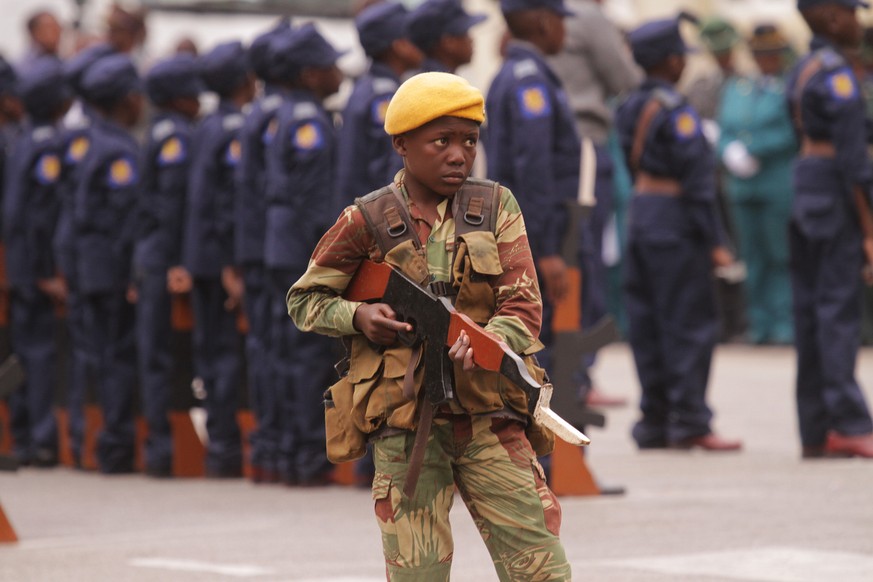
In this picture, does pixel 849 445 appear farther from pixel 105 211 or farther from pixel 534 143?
pixel 105 211

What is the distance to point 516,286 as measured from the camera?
550cm

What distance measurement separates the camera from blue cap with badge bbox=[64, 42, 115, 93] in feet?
40.9

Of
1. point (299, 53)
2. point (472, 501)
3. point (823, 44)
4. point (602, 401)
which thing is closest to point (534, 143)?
point (299, 53)

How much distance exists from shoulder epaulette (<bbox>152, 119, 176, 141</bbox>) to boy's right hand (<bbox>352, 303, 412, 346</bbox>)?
6.35m

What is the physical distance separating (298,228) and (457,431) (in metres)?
5.20

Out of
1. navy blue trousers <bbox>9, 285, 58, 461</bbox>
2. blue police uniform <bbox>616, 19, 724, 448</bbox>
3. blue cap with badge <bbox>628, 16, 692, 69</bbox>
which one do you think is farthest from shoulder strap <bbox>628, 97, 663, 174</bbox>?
navy blue trousers <bbox>9, 285, 58, 461</bbox>

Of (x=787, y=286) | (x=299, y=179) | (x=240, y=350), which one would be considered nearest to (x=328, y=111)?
(x=299, y=179)

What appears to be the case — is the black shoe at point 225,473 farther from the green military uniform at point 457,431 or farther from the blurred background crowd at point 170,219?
the green military uniform at point 457,431

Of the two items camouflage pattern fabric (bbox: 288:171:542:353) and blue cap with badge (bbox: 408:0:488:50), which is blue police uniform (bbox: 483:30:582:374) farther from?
camouflage pattern fabric (bbox: 288:171:542:353)

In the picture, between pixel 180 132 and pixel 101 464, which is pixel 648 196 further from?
pixel 101 464

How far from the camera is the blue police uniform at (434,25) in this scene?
10.1 meters

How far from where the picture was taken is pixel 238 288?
11062 mm

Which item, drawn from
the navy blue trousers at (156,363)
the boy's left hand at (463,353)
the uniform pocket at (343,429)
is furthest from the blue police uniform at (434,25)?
the boy's left hand at (463,353)

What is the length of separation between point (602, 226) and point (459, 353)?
800 centimetres
